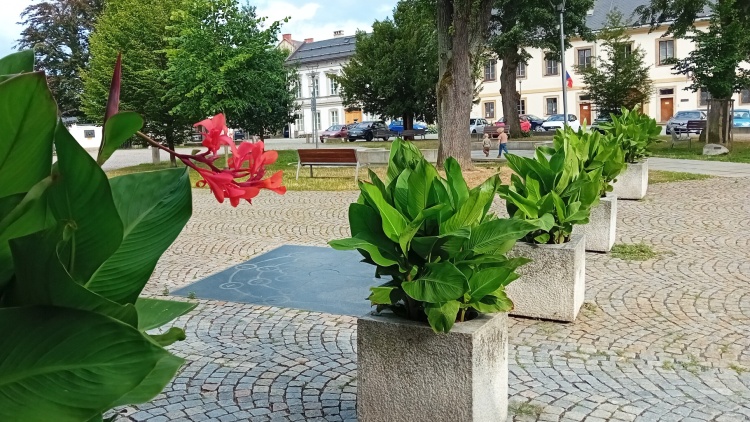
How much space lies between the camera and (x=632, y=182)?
38.7ft

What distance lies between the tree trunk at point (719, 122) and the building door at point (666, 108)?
3343 cm

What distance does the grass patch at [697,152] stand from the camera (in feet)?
66.8

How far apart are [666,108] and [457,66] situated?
4629 cm

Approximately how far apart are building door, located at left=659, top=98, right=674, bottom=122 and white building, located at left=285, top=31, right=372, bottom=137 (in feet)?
89.8

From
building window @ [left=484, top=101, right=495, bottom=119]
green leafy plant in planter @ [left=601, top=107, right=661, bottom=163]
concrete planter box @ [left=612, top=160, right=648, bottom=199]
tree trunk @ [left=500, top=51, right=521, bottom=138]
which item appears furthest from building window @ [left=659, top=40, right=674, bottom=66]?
concrete planter box @ [left=612, top=160, right=648, bottom=199]

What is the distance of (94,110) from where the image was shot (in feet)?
73.7

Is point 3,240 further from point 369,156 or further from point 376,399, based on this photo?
point 369,156

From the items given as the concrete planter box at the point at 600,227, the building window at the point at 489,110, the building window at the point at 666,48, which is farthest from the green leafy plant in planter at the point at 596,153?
the building window at the point at 489,110

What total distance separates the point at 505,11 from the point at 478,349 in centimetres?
3265

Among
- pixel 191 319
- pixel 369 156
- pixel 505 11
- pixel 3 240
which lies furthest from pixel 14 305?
pixel 505 11

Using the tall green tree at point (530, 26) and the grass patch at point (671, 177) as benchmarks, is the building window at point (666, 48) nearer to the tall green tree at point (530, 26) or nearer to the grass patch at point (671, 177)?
the tall green tree at point (530, 26)

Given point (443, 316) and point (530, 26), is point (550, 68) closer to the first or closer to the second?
point (530, 26)

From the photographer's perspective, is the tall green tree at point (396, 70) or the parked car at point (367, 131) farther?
the parked car at point (367, 131)

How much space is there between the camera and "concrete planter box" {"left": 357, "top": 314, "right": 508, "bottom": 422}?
301 centimetres
